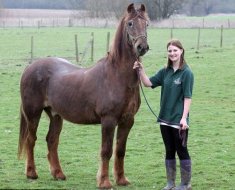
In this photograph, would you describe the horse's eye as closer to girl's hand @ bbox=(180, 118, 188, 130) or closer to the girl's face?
the girl's face

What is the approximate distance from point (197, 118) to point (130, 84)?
677 centimetres

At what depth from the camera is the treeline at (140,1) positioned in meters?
67.4

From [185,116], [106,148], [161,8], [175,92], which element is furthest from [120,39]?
[161,8]

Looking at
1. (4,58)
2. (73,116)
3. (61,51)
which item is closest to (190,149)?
(73,116)

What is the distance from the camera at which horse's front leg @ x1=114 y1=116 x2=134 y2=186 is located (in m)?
7.24

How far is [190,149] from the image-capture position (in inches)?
392

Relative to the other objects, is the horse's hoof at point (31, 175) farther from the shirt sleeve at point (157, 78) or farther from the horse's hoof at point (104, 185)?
the shirt sleeve at point (157, 78)

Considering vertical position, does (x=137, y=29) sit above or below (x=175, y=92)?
above

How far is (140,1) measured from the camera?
63.7m

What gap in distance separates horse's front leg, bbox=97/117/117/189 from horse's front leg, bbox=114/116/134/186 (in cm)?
21

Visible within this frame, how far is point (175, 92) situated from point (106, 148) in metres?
1.20

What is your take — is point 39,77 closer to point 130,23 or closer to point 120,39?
point 120,39

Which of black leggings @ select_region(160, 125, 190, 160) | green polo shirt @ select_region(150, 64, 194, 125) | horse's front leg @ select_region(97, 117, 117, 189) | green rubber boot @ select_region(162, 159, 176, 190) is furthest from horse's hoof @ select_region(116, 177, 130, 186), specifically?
green polo shirt @ select_region(150, 64, 194, 125)

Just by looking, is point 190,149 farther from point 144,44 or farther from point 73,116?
point 144,44
